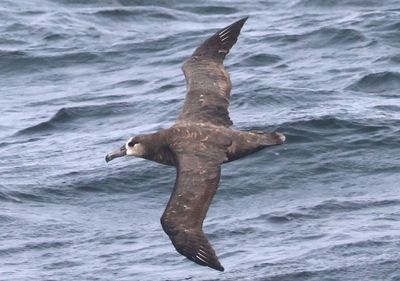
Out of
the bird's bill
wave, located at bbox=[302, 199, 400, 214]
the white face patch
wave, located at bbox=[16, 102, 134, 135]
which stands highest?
the white face patch

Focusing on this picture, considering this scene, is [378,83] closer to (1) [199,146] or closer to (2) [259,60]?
(2) [259,60]

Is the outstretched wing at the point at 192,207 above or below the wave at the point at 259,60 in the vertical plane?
above

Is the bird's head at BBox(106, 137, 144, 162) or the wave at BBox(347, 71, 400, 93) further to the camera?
the wave at BBox(347, 71, 400, 93)

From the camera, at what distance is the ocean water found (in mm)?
14531

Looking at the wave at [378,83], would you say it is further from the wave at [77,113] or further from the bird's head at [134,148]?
the bird's head at [134,148]

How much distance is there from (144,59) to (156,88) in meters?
2.10

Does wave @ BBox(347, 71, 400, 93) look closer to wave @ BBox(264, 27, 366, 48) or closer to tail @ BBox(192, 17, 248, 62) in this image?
wave @ BBox(264, 27, 366, 48)

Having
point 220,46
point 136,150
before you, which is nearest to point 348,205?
point 220,46

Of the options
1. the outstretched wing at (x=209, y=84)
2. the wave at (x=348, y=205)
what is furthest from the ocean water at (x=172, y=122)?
the outstretched wing at (x=209, y=84)

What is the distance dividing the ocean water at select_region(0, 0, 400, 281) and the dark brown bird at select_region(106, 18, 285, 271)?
1.47 m

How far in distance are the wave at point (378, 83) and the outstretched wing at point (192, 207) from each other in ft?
23.9

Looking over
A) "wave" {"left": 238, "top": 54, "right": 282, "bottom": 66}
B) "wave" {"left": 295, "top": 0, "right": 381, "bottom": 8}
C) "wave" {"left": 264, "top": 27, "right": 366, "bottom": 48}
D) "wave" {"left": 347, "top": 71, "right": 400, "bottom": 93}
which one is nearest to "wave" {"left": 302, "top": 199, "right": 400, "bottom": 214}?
"wave" {"left": 347, "top": 71, "right": 400, "bottom": 93}

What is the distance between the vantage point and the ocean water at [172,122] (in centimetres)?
1453

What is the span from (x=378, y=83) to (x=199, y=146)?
750 cm
